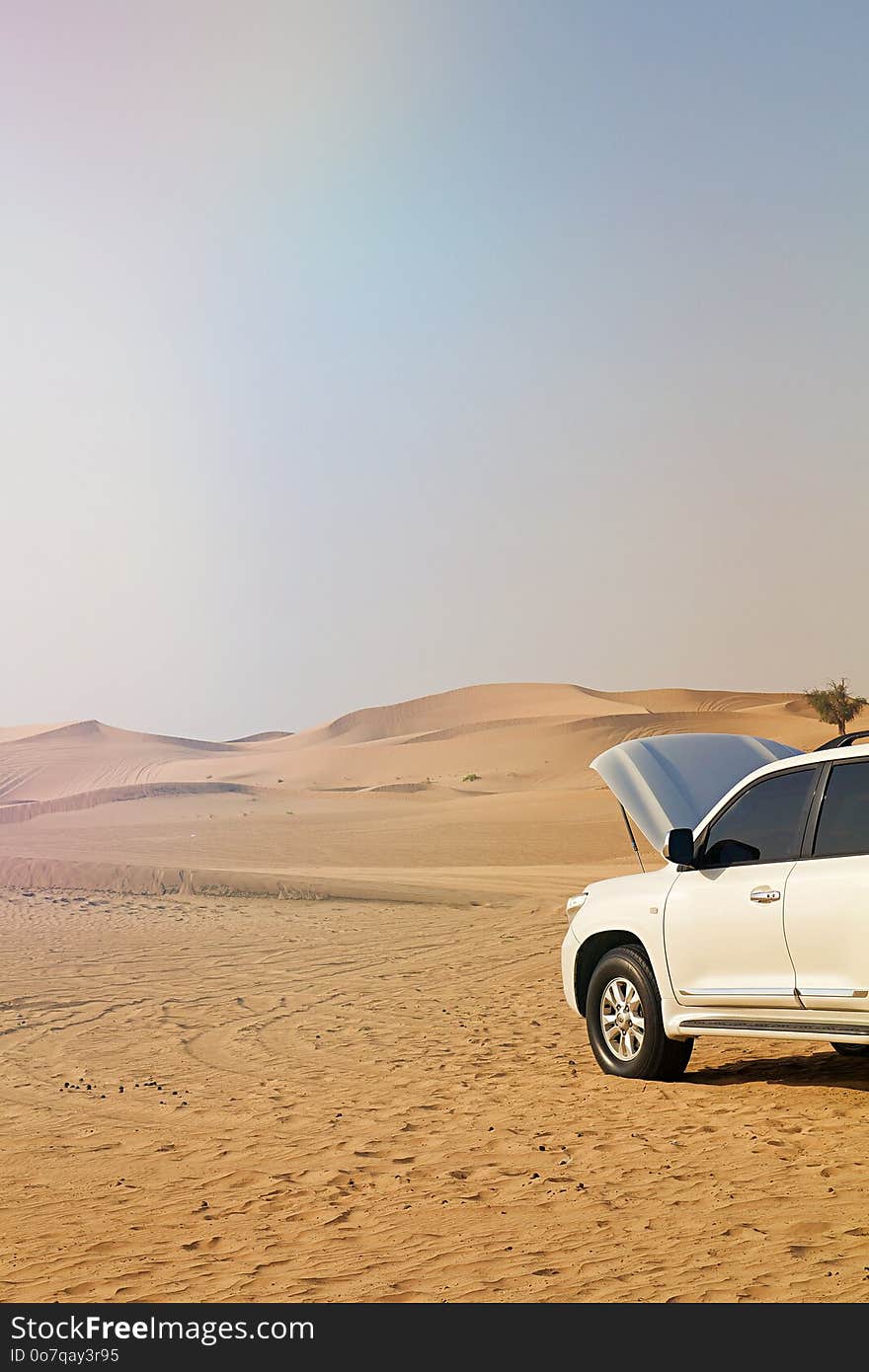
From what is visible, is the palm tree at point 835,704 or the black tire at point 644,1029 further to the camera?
the palm tree at point 835,704

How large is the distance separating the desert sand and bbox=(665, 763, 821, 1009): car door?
0.74m

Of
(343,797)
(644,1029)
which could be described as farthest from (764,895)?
(343,797)

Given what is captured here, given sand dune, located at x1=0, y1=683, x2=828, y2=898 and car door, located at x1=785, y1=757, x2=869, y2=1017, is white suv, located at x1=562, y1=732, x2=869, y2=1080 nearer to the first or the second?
car door, located at x1=785, y1=757, x2=869, y2=1017

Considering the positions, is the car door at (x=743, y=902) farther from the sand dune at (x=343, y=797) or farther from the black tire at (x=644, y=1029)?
the sand dune at (x=343, y=797)

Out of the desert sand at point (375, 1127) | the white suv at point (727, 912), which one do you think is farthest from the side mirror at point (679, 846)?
the desert sand at point (375, 1127)

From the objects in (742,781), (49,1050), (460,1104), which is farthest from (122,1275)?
(49,1050)

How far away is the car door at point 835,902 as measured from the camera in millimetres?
6895

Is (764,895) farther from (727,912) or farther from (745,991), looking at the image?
(745,991)

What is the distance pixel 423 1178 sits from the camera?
21.7ft

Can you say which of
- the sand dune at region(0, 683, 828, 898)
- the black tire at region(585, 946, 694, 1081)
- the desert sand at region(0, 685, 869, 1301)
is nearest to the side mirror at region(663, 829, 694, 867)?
the black tire at region(585, 946, 694, 1081)

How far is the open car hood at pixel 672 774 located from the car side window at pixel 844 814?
1.57 m

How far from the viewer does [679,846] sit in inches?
318

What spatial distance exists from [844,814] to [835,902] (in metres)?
0.53

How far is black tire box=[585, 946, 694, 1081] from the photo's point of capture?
847cm
